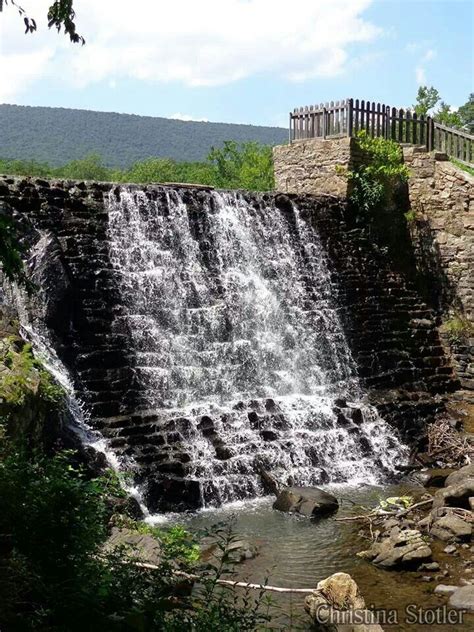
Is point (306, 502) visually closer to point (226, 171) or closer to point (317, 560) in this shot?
point (317, 560)

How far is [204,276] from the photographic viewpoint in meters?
14.1

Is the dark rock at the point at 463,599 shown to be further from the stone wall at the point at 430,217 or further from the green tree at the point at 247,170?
the green tree at the point at 247,170

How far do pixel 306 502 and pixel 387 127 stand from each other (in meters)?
10.7

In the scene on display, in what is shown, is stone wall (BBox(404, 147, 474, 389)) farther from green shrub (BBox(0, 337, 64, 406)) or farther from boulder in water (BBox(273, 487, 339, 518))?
green shrub (BBox(0, 337, 64, 406))

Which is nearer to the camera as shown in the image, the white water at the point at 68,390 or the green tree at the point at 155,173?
the white water at the point at 68,390

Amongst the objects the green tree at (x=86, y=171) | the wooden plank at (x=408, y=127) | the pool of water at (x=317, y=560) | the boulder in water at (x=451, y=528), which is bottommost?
the pool of water at (x=317, y=560)

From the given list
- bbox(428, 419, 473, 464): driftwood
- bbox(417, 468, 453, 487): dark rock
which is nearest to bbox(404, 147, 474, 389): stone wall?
bbox(428, 419, 473, 464): driftwood

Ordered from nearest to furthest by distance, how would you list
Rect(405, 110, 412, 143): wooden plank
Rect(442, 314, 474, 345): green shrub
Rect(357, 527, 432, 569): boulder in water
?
Rect(357, 527, 432, 569): boulder in water < Rect(442, 314, 474, 345): green shrub < Rect(405, 110, 412, 143): wooden plank

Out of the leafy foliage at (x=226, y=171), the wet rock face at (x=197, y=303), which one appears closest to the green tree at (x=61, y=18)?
the wet rock face at (x=197, y=303)

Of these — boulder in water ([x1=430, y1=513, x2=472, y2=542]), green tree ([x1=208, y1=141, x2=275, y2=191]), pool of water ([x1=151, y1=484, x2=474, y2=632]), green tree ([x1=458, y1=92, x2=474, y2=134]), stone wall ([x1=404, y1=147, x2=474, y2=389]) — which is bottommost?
pool of water ([x1=151, y1=484, x2=474, y2=632])

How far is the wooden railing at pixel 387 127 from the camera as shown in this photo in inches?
688

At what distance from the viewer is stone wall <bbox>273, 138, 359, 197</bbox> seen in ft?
56.4

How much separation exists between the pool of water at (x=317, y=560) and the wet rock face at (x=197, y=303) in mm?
791

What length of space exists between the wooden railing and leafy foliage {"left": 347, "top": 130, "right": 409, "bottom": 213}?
0.44m
